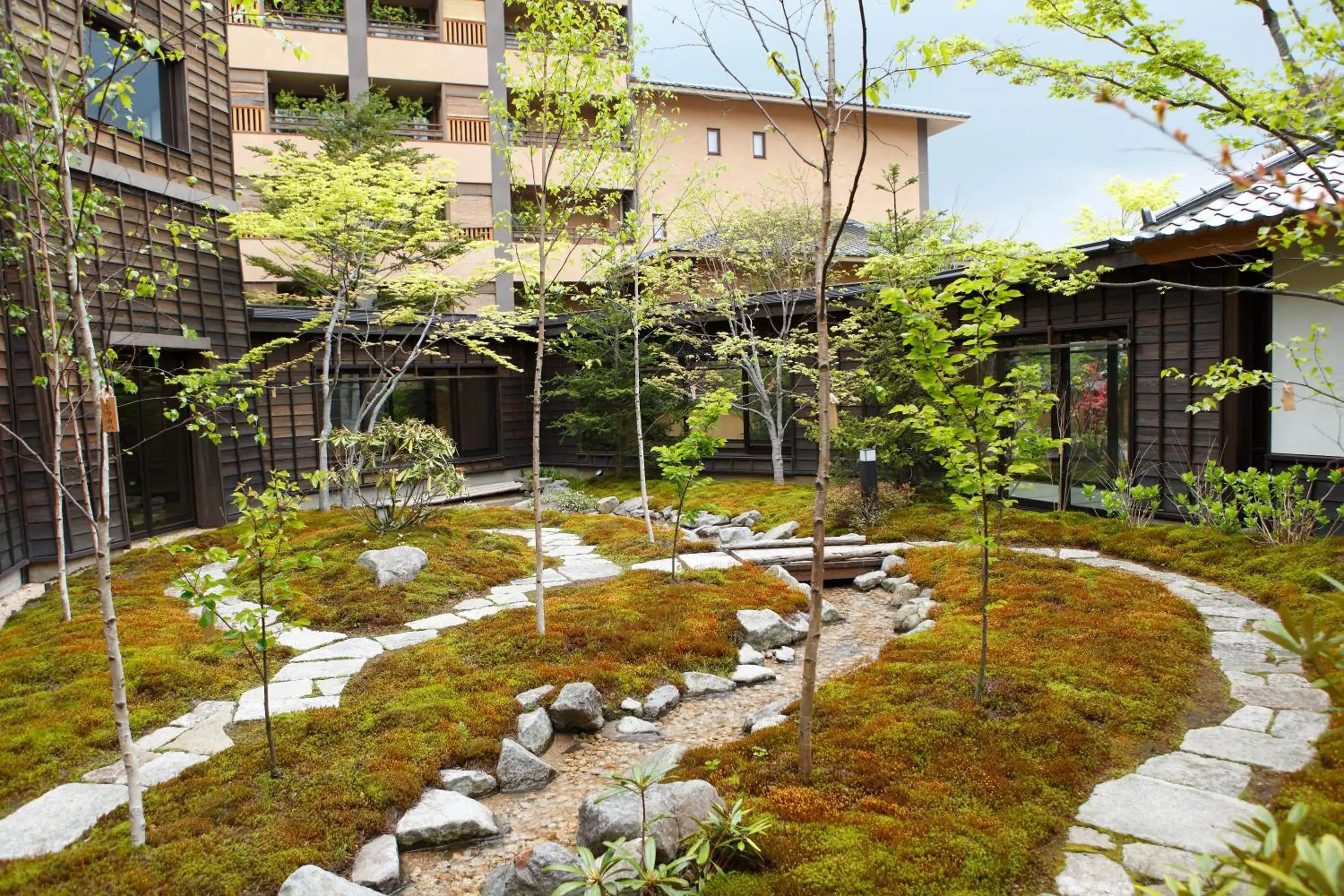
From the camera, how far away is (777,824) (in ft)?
10.8

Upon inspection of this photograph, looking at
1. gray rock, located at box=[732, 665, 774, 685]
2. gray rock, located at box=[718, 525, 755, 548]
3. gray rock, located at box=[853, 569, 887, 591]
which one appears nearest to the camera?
gray rock, located at box=[732, 665, 774, 685]

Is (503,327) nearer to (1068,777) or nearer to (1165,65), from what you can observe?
(1165,65)

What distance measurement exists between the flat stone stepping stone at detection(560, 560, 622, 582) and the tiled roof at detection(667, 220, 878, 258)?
13.6 ft

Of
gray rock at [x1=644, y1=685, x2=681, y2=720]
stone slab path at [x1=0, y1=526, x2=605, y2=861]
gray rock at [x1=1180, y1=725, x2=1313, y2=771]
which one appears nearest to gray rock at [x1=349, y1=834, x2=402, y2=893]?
stone slab path at [x1=0, y1=526, x2=605, y2=861]

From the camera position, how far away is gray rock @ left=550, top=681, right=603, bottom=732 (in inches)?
196

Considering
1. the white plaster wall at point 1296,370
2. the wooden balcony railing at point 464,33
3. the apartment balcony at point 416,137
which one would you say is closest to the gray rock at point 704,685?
the white plaster wall at point 1296,370

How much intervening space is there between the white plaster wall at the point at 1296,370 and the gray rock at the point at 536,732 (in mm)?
6937

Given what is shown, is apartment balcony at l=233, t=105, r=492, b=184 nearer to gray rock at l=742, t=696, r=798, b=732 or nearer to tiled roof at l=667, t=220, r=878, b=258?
tiled roof at l=667, t=220, r=878, b=258

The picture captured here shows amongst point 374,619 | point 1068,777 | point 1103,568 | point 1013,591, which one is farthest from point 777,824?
point 1103,568

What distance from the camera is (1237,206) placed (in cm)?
722

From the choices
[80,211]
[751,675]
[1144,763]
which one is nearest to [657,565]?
[751,675]

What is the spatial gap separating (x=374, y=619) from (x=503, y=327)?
25.8ft

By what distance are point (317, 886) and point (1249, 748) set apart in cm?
414

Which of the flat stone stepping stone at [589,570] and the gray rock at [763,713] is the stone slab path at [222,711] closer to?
the flat stone stepping stone at [589,570]
